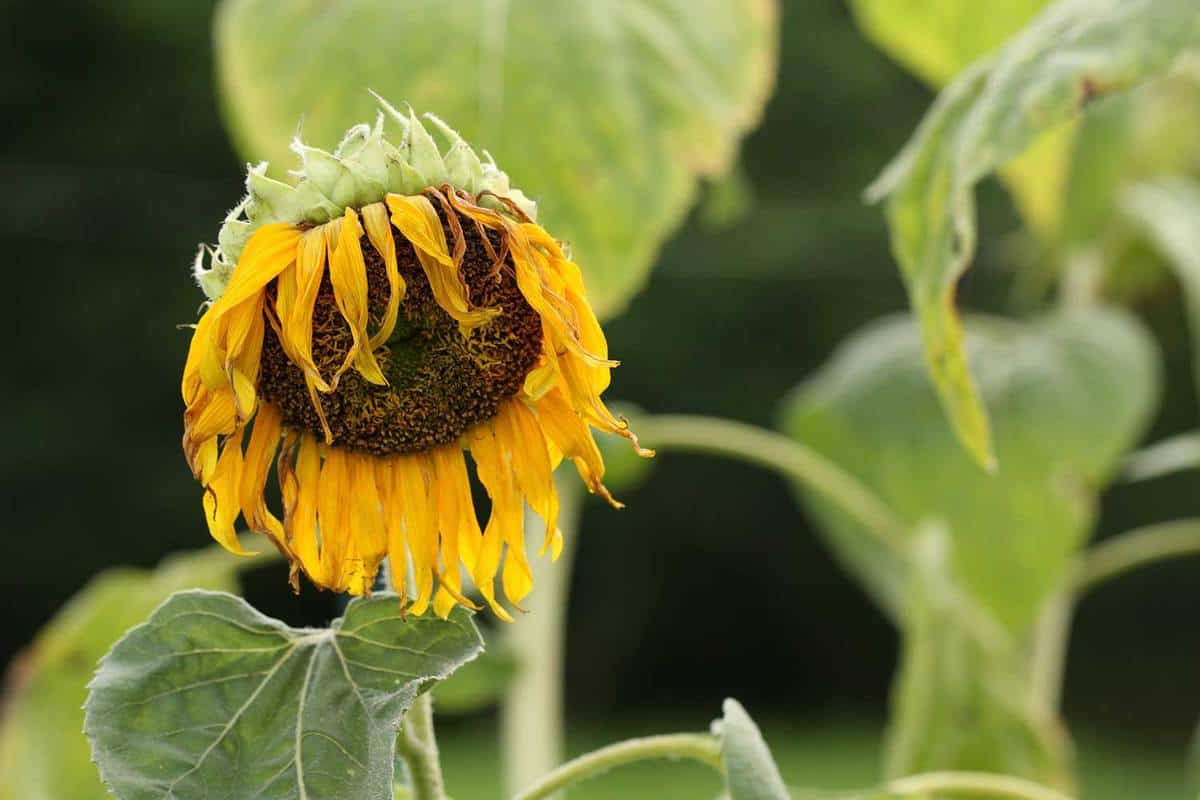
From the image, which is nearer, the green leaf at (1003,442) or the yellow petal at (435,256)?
the yellow petal at (435,256)

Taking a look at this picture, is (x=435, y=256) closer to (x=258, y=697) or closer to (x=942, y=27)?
(x=258, y=697)

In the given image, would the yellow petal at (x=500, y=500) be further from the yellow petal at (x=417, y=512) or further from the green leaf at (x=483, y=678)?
the green leaf at (x=483, y=678)

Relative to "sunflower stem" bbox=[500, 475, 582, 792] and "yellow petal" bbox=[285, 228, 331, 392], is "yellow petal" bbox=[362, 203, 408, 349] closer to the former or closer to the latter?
"yellow petal" bbox=[285, 228, 331, 392]

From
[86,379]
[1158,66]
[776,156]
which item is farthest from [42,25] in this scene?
[1158,66]

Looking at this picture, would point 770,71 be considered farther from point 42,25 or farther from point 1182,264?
point 42,25

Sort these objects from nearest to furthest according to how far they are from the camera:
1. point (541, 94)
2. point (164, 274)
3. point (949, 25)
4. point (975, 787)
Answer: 1. point (975, 787)
2. point (541, 94)
3. point (949, 25)
4. point (164, 274)

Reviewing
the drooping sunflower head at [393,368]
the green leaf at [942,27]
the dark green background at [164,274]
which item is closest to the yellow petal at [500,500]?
the drooping sunflower head at [393,368]

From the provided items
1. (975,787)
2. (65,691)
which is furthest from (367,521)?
(65,691)
